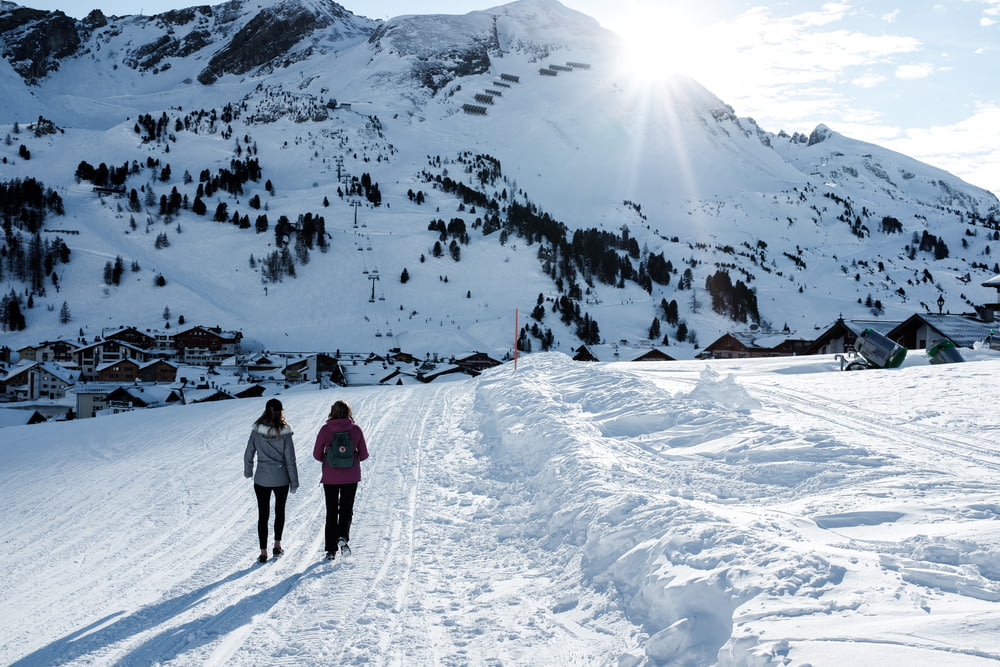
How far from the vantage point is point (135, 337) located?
94.7 metres

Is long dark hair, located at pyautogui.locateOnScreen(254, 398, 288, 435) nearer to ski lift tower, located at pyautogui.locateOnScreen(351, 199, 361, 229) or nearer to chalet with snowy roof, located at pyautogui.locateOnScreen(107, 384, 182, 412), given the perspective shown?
chalet with snowy roof, located at pyautogui.locateOnScreen(107, 384, 182, 412)

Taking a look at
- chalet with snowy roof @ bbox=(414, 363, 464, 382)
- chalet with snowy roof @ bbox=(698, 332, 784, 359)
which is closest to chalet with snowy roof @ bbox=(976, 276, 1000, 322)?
chalet with snowy roof @ bbox=(698, 332, 784, 359)

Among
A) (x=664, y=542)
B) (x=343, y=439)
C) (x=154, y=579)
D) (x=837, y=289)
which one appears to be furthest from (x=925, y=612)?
(x=837, y=289)

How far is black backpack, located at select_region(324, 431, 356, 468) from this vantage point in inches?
279

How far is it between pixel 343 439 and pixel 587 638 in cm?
351

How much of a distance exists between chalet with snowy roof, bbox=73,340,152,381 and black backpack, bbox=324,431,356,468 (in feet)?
306

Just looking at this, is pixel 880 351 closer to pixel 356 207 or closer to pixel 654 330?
pixel 654 330

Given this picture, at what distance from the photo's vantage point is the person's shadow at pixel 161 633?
15.6 ft

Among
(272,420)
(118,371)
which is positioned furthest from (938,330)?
(118,371)

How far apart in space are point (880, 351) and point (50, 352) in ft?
338

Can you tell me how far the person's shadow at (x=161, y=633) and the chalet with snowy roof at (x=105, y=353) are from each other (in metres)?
94.1

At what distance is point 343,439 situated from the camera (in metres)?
7.13

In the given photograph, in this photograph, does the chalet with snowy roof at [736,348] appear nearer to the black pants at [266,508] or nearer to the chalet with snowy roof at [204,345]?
the chalet with snowy roof at [204,345]

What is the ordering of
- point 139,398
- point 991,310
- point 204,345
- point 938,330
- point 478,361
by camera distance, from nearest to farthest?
1. point 938,330
2. point 991,310
3. point 139,398
4. point 478,361
5. point 204,345
